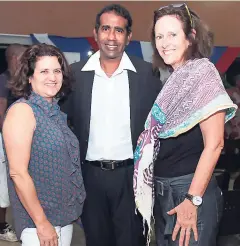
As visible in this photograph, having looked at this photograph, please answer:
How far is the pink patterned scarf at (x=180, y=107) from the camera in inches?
64.8

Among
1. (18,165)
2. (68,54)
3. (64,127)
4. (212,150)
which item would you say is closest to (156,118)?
(212,150)

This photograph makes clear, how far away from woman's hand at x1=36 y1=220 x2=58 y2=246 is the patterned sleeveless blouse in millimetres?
48

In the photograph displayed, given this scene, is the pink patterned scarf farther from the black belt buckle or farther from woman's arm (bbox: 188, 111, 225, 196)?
the black belt buckle

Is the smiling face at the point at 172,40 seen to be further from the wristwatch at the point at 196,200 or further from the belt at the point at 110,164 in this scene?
the belt at the point at 110,164

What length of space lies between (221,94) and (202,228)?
1.83ft

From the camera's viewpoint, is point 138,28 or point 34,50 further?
point 138,28

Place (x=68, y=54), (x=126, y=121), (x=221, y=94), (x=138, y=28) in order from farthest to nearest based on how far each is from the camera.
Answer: (x=138, y=28) < (x=68, y=54) < (x=126, y=121) < (x=221, y=94)

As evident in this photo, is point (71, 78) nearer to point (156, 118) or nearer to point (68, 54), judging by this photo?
point (156, 118)

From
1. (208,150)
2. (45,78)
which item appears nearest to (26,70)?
(45,78)

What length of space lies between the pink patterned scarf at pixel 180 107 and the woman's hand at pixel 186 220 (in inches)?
7.7

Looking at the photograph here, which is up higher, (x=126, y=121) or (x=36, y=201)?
(x=126, y=121)

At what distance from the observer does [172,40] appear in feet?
5.93

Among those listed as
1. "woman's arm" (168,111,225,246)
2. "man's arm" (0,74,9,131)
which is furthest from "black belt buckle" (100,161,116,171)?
"man's arm" (0,74,9,131)

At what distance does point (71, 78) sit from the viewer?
2.20 meters
